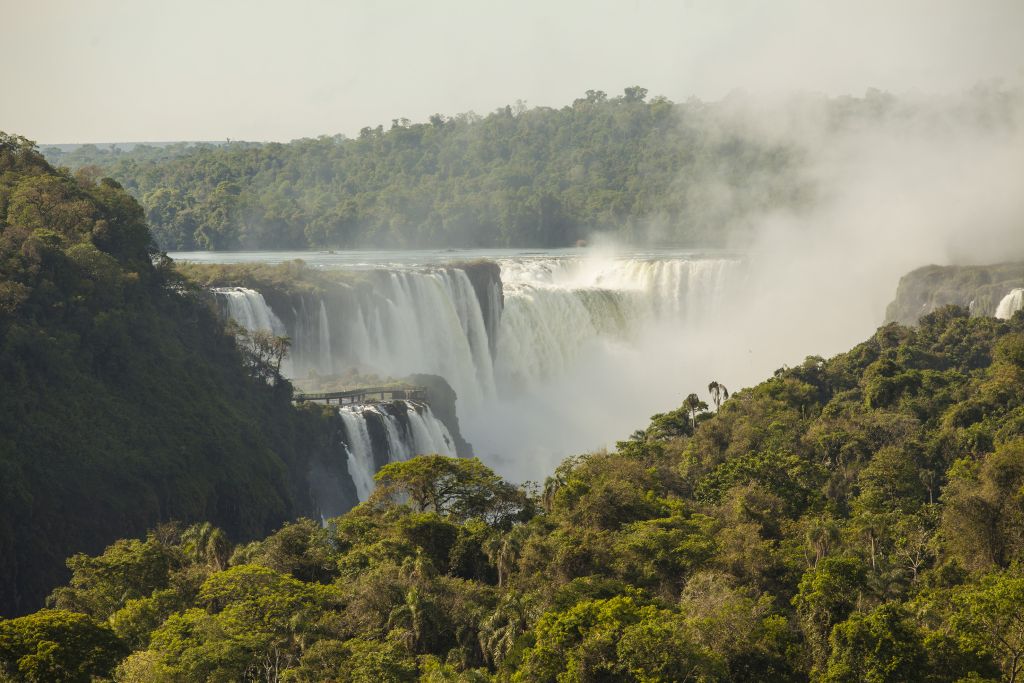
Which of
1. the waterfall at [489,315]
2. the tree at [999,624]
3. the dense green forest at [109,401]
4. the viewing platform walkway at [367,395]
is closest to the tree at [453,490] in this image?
the dense green forest at [109,401]

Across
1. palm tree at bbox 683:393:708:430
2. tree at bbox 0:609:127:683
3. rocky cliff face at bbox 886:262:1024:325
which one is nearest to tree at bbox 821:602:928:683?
tree at bbox 0:609:127:683

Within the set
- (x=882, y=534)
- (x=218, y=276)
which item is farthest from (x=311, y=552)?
(x=218, y=276)

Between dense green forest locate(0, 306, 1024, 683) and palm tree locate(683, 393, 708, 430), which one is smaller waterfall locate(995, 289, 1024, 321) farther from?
palm tree locate(683, 393, 708, 430)

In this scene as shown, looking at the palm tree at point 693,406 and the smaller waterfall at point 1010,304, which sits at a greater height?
the smaller waterfall at point 1010,304

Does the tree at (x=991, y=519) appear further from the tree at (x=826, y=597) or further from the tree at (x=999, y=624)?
the tree at (x=999, y=624)

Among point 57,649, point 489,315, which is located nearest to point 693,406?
point 489,315

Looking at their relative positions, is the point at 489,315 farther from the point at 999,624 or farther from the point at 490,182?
the point at 490,182

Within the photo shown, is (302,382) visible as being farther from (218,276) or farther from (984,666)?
(984,666)
